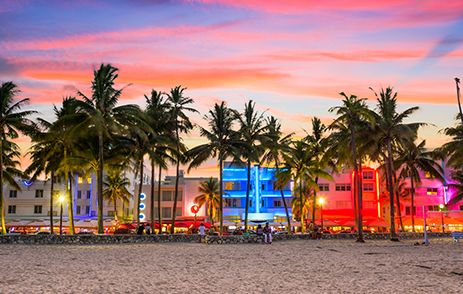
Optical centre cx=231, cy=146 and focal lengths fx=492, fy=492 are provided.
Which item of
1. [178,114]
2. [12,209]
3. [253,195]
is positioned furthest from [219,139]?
[12,209]

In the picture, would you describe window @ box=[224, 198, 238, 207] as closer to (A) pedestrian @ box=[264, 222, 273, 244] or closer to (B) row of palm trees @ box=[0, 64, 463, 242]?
(B) row of palm trees @ box=[0, 64, 463, 242]

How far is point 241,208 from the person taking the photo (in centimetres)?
9206

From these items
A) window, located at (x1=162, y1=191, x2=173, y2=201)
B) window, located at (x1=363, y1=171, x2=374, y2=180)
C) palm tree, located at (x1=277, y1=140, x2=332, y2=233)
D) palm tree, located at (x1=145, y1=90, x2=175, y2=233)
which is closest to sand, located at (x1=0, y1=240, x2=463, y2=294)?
palm tree, located at (x1=145, y1=90, x2=175, y2=233)

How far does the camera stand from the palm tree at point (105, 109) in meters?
39.0

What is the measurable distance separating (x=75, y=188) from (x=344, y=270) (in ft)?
285

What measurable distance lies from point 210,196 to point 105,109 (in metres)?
53.6

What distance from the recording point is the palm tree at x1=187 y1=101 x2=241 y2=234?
49438 millimetres

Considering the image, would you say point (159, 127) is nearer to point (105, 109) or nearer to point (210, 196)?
point (105, 109)

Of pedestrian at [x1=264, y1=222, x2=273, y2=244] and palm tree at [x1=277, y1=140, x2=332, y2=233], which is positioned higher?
palm tree at [x1=277, y1=140, x2=332, y2=233]

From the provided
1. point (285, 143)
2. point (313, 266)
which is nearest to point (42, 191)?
point (285, 143)

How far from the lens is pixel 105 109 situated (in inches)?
1570

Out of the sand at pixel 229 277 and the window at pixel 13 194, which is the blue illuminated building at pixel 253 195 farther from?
the sand at pixel 229 277

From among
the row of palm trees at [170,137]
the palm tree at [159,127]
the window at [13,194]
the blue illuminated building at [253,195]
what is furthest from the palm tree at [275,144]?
the window at [13,194]

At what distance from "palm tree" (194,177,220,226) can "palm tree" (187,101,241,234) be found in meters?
41.9
